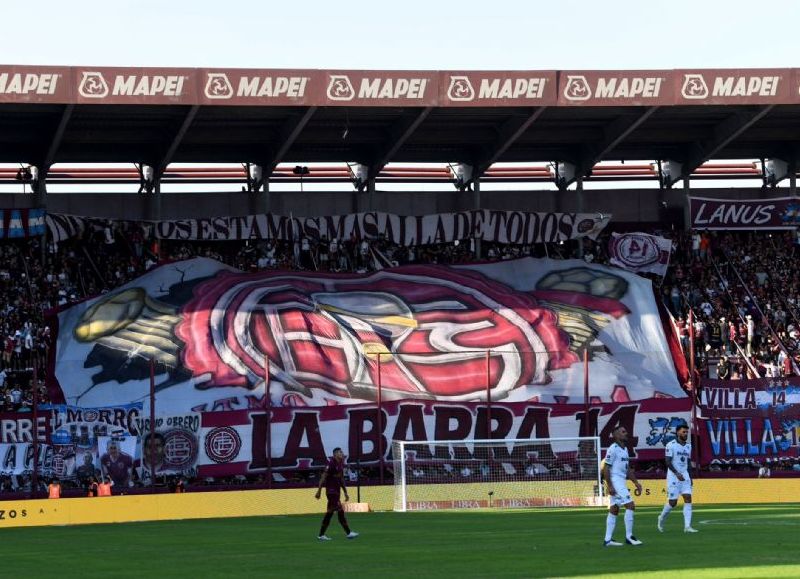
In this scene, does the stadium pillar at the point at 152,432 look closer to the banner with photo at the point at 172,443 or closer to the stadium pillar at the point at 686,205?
the banner with photo at the point at 172,443

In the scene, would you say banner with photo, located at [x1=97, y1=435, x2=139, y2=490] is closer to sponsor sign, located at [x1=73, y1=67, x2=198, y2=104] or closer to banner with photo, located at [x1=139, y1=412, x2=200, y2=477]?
banner with photo, located at [x1=139, y1=412, x2=200, y2=477]

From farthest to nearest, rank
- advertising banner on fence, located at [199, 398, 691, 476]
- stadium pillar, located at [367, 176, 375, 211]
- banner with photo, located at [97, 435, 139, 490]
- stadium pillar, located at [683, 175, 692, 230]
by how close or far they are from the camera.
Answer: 1. stadium pillar, located at [367, 176, 375, 211]
2. stadium pillar, located at [683, 175, 692, 230]
3. advertising banner on fence, located at [199, 398, 691, 476]
4. banner with photo, located at [97, 435, 139, 490]

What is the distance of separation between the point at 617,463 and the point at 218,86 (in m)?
31.9

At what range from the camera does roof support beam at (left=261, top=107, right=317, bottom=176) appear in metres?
55.6

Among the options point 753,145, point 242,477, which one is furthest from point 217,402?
point 753,145

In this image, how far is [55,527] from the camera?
37.2 metres

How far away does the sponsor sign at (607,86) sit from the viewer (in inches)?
2183

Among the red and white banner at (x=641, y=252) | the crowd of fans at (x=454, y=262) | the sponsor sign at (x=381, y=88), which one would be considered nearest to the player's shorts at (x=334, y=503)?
the crowd of fans at (x=454, y=262)

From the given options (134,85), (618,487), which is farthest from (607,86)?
(618,487)

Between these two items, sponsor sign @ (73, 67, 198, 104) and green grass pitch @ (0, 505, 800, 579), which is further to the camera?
sponsor sign @ (73, 67, 198, 104)

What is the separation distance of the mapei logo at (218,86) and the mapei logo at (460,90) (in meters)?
8.05

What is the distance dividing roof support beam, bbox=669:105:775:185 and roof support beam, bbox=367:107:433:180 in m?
12.7

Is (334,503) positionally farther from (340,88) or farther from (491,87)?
(491,87)

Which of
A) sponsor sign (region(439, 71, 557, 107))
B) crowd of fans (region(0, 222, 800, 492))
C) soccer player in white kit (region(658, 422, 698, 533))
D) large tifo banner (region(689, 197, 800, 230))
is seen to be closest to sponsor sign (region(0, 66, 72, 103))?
crowd of fans (region(0, 222, 800, 492))
